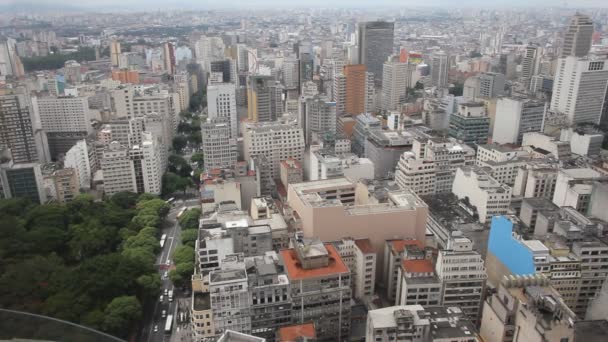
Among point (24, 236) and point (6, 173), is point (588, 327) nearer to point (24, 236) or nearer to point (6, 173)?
point (24, 236)

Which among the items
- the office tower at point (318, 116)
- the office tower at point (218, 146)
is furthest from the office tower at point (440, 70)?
the office tower at point (218, 146)

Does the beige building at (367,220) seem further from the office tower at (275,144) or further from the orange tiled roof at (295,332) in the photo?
the office tower at (275,144)

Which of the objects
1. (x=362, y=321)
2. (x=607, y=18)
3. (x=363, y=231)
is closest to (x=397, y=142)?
(x=363, y=231)

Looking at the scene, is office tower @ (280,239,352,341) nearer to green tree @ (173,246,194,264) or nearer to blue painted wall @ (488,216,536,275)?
green tree @ (173,246,194,264)

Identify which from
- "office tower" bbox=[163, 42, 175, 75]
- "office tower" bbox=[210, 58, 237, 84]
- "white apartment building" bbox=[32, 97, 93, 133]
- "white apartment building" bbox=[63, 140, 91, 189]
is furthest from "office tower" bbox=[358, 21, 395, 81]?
"white apartment building" bbox=[63, 140, 91, 189]

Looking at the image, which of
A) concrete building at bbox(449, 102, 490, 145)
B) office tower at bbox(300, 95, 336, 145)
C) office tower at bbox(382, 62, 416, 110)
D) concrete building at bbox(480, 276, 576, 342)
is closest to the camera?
concrete building at bbox(480, 276, 576, 342)

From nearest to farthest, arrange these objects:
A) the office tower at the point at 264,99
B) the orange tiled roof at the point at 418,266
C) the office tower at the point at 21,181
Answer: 1. the orange tiled roof at the point at 418,266
2. the office tower at the point at 21,181
3. the office tower at the point at 264,99
